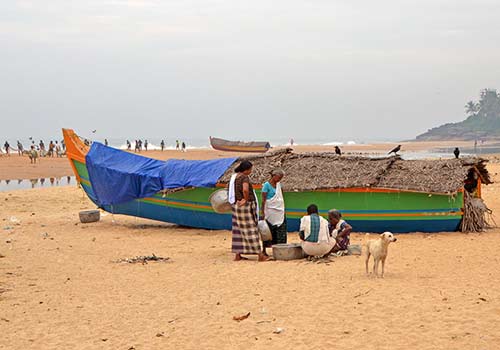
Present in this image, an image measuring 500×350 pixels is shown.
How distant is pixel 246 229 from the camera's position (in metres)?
10.3

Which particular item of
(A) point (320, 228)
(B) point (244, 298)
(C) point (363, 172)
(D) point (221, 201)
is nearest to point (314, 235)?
(A) point (320, 228)

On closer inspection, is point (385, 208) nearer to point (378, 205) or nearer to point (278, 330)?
Result: point (378, 205)

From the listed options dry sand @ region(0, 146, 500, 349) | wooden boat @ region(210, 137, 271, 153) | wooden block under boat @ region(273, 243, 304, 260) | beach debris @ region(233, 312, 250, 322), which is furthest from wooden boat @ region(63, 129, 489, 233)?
wooden boat @ region(210, 137, 271, 153)

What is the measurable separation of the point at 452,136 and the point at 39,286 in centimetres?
12115

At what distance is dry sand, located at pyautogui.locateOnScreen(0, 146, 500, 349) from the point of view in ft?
20.8

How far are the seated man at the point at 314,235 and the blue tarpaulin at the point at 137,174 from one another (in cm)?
443

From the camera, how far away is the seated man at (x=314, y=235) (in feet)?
32.1

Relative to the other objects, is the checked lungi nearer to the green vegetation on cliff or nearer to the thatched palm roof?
the thatched palm roof

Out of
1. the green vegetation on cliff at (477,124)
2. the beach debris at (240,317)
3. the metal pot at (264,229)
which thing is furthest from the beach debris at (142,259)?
the green vegetation on cliff at (477,124)

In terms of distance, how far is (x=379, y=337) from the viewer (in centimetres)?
615

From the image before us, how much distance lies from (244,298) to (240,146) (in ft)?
194

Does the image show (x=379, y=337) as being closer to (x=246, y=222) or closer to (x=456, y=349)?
(x=456, y=349)

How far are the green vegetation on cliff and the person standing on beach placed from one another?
11461cm

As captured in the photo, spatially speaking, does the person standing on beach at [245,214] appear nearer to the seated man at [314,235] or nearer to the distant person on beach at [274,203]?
the distant person on beach at [274,203]
